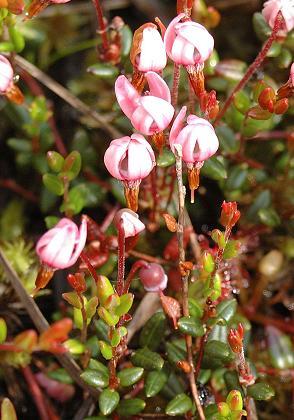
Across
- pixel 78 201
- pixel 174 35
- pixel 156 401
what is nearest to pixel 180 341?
pixel 156 401

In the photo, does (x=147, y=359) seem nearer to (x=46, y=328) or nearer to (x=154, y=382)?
(x=154, y=382)

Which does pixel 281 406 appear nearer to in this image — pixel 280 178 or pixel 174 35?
pixel 280 178

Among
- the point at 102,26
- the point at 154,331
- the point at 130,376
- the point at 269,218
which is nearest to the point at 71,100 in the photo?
the point at 102,26

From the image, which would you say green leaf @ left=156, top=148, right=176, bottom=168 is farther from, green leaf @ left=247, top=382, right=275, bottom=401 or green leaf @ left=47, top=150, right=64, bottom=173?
green leaf @ left=247, top=382, right=275, bottom=401

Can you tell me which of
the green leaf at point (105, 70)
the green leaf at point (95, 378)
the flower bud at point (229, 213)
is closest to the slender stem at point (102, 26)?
the green leaf at point (105, 70)

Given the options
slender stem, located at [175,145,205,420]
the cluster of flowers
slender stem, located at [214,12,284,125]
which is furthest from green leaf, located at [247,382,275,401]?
slender stem, located at [214,12,284,125]
